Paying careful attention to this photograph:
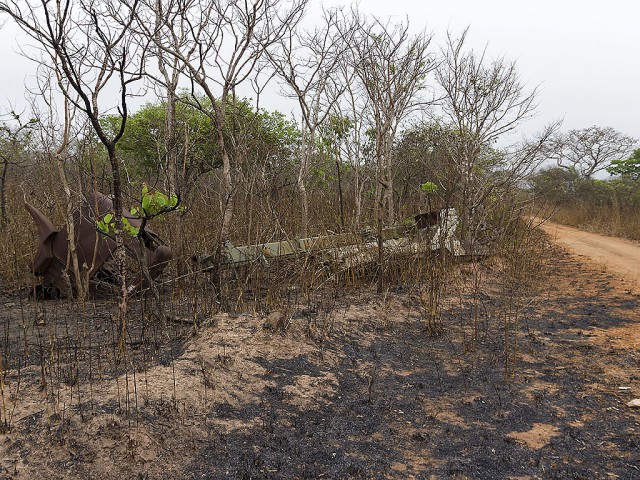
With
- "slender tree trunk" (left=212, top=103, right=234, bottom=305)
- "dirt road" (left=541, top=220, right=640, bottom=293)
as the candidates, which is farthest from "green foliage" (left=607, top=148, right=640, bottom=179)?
"slender tree trunk" (left=212, top=103, right=234, bottom=305)

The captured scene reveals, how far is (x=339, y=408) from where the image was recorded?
3.75m

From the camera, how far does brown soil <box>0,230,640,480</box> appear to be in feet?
9.52

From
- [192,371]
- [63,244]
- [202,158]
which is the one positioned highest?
[202,158]

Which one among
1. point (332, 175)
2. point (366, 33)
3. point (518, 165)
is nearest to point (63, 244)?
point (366, 33)

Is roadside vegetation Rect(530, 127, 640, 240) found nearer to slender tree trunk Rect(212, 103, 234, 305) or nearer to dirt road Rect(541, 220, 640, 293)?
dirt road Rect(541, 220, 640, 293)

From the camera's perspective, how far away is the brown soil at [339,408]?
290 cm

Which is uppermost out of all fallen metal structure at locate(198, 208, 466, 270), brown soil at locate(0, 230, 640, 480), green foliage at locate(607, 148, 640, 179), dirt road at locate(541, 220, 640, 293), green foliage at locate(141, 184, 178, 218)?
green foliage at locate(607, 148, 640, 179)

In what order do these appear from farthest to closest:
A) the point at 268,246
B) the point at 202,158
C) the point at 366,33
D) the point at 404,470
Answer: the point at 202,158, the point at 366,33, the point at 268,246, the point at 404,470

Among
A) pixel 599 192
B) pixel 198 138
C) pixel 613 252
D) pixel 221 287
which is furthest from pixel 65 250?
pixel 599 192

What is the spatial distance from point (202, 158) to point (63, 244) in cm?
579

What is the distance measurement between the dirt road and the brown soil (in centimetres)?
339

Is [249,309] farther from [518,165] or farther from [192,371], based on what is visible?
[518,165]

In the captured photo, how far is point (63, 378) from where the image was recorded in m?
3.69

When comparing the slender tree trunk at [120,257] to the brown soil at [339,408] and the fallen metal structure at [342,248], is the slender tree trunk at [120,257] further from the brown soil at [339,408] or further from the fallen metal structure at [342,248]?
the fallen metal structure at [342,248]
